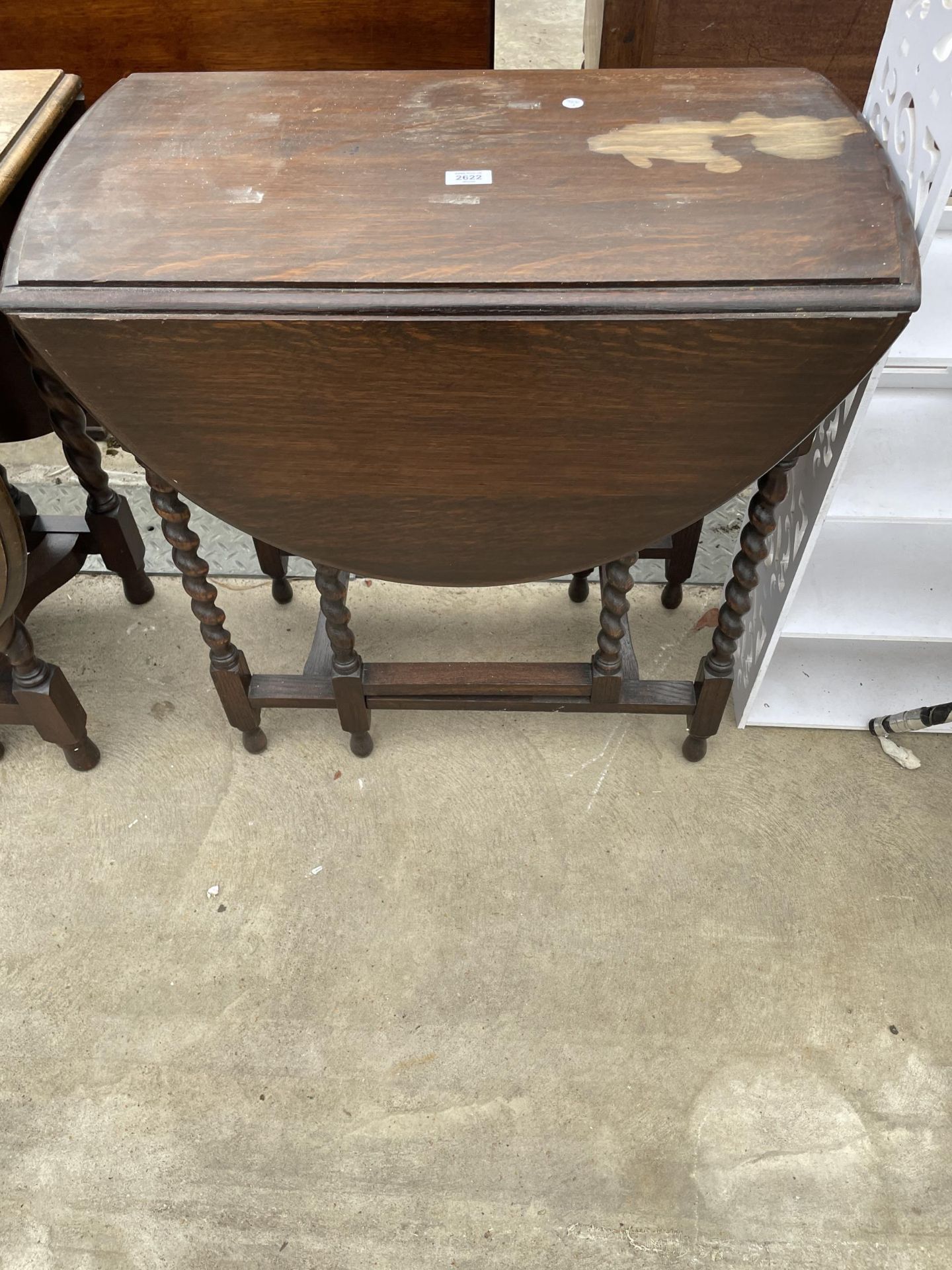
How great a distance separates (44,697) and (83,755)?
160mm

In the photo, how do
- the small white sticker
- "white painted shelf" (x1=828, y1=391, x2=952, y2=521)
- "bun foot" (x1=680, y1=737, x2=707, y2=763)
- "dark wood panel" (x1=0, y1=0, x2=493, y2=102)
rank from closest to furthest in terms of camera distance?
the small white sticker → "white painted shelf" (x1=828, y1=391, x2=952, y2=521) → "bun foot" (x1=680, y1=737, x2=707, y2=763) → "dark wood panel" (x1=0, y1=0, x2=493, y2=102)

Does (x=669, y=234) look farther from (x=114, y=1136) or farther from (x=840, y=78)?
(x=840, y=78)

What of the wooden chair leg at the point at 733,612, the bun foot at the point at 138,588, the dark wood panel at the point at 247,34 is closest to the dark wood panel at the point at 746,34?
the dark wood panel at the point at 247,34

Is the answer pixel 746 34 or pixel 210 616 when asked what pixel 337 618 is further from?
pixel 746 34

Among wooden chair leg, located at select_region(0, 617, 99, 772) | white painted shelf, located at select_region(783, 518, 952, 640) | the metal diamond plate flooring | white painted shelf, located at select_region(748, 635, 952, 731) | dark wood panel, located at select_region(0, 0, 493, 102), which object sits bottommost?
the metal diamond plate flooring

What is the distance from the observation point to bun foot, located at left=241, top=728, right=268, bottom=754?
1650 millimetres

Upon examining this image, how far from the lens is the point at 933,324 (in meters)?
1.15

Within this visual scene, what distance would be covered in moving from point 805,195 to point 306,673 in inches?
41.1

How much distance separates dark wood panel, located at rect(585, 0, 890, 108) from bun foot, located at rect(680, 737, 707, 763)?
157cm

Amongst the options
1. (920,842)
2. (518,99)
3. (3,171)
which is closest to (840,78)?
(518,99)

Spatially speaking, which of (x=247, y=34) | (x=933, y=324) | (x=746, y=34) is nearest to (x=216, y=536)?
(x=247, y=34)

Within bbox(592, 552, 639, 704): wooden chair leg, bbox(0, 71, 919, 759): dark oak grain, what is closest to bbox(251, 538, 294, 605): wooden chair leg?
bbox(0, 71, 919, 759): dark oak grain

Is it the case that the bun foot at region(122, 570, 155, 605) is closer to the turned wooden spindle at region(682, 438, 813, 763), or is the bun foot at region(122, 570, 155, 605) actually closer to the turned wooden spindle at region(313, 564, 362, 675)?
the turned wooden spindle at region(313, 564, 362, 675)

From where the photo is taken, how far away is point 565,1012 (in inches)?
53.9
